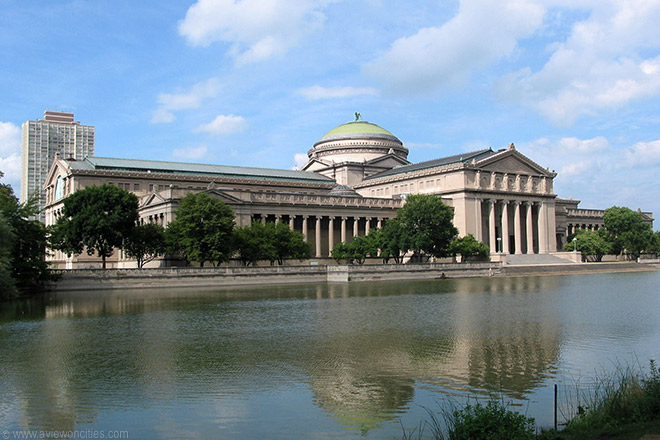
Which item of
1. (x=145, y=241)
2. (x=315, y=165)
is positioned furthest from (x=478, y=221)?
(x=145, y=241)

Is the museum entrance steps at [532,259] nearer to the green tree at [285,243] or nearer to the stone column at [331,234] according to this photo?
the stone column at [331,234]

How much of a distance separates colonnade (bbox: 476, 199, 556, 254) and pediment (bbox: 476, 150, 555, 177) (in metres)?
5.88

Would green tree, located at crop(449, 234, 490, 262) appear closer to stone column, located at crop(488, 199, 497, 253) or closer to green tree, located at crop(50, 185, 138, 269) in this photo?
stone column, located at crop(488, 199, 497, 253)

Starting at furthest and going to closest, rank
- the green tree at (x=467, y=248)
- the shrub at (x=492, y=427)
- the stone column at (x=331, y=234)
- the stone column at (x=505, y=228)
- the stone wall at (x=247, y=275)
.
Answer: the stone column at (x=505, y=228) < the stone column at (x=331, y=234) < the green tree at (x=467, y=248) < the stone wall at (x=247, y=275) < the shrub at (x=492, y=427)

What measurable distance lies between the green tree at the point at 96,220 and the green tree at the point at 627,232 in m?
92.1

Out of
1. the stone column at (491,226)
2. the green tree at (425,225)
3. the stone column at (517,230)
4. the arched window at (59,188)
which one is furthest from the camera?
the stone column at (517,230)

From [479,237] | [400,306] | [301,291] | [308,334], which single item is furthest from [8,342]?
[479,237]

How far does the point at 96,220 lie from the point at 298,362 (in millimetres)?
55951

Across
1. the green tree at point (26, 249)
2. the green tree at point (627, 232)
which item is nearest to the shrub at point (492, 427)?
the green tree at point (26, 249)

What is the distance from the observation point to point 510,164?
119 meters

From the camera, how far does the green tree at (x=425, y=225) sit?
3590 inches

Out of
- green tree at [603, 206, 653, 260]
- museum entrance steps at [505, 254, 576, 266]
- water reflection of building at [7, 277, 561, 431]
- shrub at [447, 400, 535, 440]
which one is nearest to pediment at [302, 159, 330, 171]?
museum entrance steps at [505, 254, 576, 266]

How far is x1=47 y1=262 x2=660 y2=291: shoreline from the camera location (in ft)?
220

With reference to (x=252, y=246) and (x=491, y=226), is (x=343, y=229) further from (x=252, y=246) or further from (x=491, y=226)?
(x=252, y=246)
